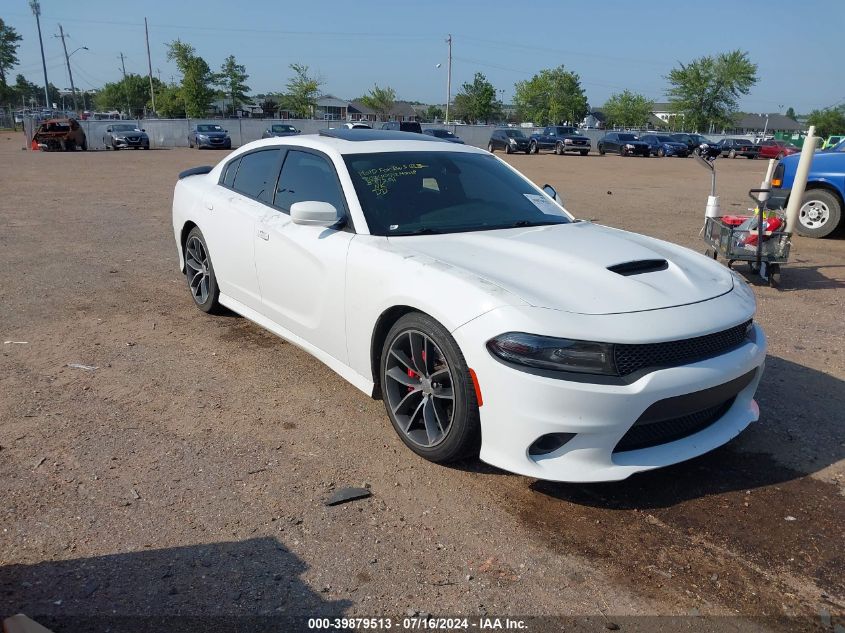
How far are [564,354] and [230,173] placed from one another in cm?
362

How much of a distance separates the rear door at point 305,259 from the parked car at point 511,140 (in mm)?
35451

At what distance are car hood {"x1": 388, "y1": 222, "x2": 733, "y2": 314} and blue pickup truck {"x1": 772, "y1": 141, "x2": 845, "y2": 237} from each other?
7.41 meters

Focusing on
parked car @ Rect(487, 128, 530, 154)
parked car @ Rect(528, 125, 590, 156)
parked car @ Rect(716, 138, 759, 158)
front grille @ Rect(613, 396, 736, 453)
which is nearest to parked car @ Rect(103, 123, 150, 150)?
parked car @ Rect(487, 128, 530, 154)

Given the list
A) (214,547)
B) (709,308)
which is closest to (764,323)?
(709,308)

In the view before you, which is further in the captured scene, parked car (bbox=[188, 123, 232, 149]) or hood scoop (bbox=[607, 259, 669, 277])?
parked car (bbox=[188, 123, 232, 149])

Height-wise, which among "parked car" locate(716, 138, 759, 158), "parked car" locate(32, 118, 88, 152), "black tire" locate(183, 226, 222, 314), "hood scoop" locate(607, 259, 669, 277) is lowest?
"parked car" locate(716, 138, 759, 158)

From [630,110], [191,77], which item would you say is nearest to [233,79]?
[191,77]

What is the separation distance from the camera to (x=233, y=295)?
17.3ft

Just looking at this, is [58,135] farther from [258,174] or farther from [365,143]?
[365,143]

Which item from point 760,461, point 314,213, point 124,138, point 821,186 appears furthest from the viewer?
point 124,138

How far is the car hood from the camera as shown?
3.13 meters

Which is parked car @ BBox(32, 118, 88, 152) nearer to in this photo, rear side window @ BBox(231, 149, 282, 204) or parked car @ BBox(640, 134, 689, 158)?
parked car @ BBox(640, 134, 689, 158)

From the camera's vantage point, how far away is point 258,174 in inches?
200

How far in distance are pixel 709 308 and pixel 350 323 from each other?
1.87 metres
